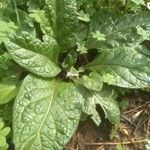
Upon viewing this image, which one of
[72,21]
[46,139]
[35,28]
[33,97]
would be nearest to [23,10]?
[35,28]

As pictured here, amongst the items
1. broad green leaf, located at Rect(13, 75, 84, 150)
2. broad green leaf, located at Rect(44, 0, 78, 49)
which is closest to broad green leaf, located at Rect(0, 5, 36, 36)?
broad green leaf, located at Rect(44, 0, 78, 49)

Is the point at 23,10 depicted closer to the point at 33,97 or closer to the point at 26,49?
the point at 26,49

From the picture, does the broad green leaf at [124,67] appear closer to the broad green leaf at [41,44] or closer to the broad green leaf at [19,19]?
the broad green leaf at [41,44]

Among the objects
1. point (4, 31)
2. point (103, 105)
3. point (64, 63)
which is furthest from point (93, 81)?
point (4, 31)

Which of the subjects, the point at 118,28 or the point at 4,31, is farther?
the point at 118,28

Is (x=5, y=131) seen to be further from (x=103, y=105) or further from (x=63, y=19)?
(x=63, y=19)

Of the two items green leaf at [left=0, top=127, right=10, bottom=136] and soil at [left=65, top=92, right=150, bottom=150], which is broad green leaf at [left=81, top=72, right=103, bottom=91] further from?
green leaf at [left=0, top=127, right=10, bottom=136]

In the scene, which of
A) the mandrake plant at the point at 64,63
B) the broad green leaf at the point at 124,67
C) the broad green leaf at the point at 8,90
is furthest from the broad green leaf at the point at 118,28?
the broad green leaf at the point at 8,90
